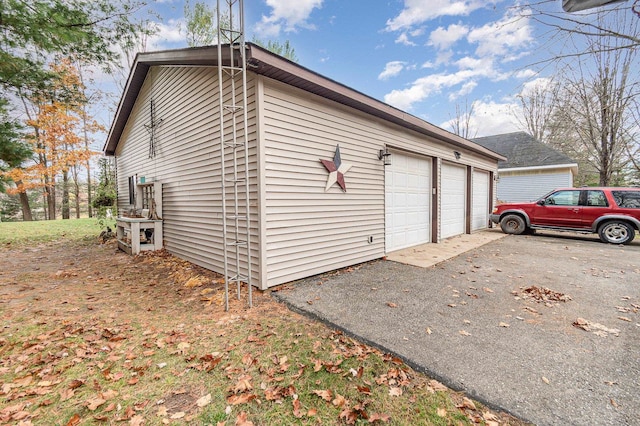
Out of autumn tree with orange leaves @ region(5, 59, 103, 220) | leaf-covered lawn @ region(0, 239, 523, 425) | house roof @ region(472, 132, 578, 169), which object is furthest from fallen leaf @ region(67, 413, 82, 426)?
house roof @ region(472, 132, 578, 169)

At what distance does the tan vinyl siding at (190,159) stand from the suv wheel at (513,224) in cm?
911

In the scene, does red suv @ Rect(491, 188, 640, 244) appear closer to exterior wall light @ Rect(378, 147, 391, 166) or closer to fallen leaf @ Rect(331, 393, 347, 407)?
exterior wall light @ Rect(378, 147, 391, 166)

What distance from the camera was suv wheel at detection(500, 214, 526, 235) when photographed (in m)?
8.86

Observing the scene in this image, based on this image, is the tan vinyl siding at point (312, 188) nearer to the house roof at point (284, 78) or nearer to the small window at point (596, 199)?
the house roof at point (284, 78)

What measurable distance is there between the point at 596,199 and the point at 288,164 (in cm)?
890

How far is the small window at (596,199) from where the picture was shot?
24.0 feet

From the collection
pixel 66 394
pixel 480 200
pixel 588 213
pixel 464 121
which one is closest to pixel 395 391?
pixel 66 394

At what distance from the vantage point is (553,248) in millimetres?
6703

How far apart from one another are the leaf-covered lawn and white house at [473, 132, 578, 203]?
51.3 feet

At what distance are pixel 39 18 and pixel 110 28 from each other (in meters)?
1.85

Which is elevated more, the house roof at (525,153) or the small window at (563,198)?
the house roof at (525,153)

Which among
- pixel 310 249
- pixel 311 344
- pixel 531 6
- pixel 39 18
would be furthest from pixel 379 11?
pixel 311 344

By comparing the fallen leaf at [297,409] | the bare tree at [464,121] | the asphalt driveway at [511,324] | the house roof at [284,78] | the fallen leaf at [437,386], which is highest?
the bare tree at [464,121]

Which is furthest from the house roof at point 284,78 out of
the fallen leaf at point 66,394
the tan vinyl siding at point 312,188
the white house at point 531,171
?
the white house at point 531,171
